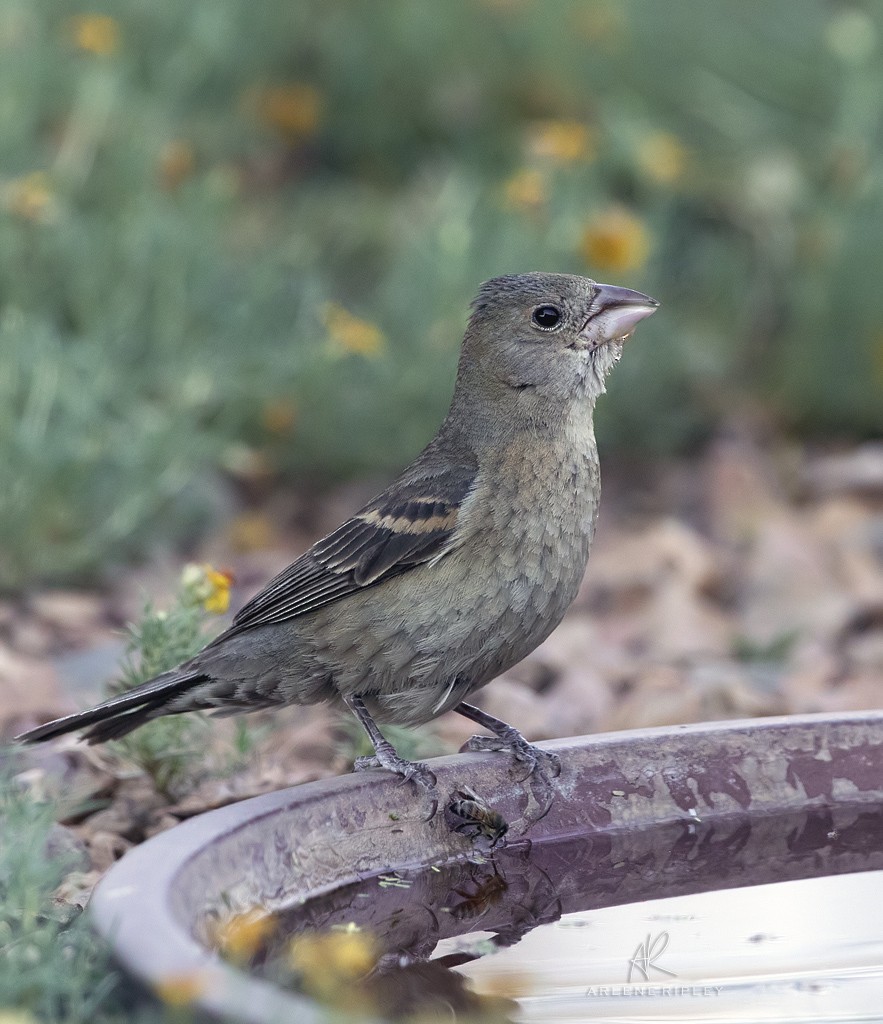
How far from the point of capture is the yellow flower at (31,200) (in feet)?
17.3

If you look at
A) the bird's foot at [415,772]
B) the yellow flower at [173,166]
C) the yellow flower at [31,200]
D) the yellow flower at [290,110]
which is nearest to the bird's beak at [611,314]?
the bird's foot at [415,772]

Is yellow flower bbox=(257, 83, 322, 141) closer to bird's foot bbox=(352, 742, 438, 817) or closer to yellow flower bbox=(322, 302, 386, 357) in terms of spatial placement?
yellow flower bbox=(322, 302, 386, 357)

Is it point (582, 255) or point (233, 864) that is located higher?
point (582, 255)

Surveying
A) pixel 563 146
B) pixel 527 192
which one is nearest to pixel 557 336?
pixel 527 192

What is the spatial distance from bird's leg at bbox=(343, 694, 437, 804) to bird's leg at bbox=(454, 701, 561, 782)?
7.5 inches

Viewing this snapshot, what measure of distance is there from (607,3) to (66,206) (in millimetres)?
3348

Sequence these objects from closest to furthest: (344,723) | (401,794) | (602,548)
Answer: (401,794) < (344,723) < (602,548)

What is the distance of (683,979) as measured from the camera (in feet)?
8.95

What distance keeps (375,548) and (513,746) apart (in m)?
0.58

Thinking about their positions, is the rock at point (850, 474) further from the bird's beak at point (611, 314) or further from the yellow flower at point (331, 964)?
the yellow flower at point (331, 964)

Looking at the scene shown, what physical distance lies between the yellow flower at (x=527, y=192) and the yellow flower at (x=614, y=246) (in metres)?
0.24

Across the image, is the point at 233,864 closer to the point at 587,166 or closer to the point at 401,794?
the point at 401,794

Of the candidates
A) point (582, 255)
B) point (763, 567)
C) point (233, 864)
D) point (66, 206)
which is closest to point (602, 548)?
point (763, 567)
